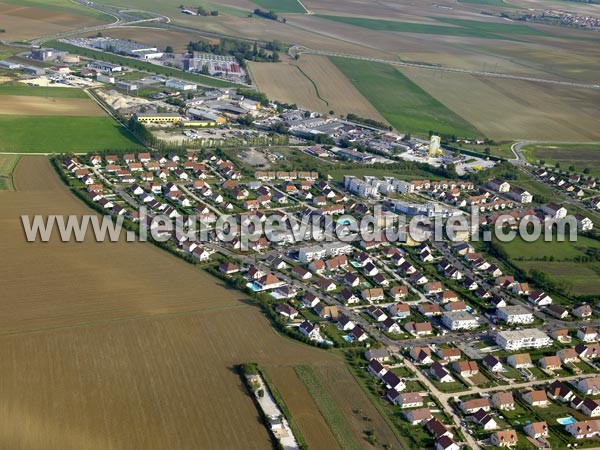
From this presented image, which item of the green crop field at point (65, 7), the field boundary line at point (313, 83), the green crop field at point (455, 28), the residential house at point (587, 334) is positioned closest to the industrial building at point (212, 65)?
the field boundary line at point (313, 83)

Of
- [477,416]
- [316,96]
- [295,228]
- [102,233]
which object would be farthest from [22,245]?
[316,96]

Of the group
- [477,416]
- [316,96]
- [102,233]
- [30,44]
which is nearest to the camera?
[477,416]

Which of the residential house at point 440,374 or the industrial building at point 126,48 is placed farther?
the industrial building at point 126,48

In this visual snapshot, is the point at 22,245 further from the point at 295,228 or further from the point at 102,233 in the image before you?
the point at 295,228

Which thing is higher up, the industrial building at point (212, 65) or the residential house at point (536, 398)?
the industrial building at point (212, 65)

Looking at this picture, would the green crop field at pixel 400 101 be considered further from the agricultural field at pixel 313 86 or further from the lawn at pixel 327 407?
the lawn at pixel 327 407

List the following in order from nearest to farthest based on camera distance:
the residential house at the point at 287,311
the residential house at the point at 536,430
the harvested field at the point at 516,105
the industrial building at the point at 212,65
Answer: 1. the residential house at the point at 536,430
2. the residential house at the point at 287,311
3. the harvested field at the point at 516,105
4. the industrial building at the point at 212,65
